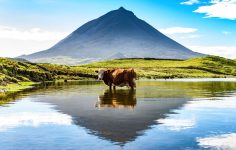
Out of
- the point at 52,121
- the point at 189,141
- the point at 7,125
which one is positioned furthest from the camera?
the point at 52,121

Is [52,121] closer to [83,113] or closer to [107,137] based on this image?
[83,113]

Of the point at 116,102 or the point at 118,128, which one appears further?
the point at 116,102

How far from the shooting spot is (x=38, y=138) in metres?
17.2

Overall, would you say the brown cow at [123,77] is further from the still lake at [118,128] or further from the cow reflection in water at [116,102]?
the still lake at [118,128]

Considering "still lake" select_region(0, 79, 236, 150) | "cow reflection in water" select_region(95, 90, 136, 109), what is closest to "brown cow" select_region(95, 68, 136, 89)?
"cow reflection in water" select_region(95, 90, 136, 109)

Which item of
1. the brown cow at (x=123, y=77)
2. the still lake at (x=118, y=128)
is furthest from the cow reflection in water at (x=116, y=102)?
the brown cow at (x=123, y=77)

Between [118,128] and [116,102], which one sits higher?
[116,102]

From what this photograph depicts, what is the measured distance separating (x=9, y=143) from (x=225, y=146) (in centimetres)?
828

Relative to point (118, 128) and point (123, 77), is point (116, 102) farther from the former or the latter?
point (123, 77)

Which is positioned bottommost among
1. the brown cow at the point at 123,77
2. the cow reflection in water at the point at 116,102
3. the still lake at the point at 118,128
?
the still lake at the point at 118,128

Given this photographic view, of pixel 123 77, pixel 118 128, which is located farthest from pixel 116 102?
pixel 123 77

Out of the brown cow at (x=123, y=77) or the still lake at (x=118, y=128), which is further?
the brown cow at (x=123, y=77)

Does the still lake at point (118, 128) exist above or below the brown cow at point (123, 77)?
below

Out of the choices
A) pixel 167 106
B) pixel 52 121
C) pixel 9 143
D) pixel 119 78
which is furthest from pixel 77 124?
pixel 119 78
